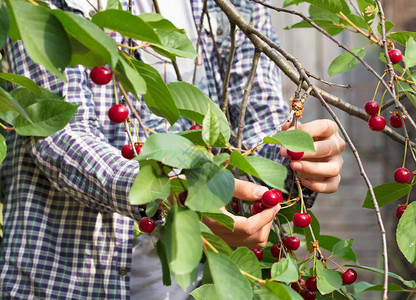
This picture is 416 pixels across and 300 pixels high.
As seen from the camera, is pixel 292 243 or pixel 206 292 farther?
pixel 292 243

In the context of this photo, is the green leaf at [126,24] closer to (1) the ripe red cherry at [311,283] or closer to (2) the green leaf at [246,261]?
(2) the green leaf at [246,261]

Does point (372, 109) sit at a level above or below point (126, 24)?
below

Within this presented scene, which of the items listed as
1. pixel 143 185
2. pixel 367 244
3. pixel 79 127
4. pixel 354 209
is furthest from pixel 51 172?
pixel 354 209

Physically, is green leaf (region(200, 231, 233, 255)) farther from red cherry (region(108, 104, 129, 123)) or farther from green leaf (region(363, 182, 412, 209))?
green leaf (region(363, 182, 412, 209))

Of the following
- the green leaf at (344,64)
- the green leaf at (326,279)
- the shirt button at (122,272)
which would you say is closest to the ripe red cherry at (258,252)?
the green leaf at (326,279)

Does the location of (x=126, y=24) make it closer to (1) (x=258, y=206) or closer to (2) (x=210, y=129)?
Result: (2) (x=210, y=129)

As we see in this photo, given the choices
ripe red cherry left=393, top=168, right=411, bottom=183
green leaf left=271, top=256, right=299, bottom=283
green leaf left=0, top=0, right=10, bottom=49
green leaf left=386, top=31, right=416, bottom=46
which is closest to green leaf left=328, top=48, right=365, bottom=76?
green leaf left=386, top=31, right=416, bottom=46

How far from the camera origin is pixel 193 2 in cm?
112

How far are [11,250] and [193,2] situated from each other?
24.6 inches

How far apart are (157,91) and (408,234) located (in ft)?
0.98

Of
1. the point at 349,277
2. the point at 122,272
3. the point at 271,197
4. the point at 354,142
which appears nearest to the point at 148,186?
the point at 271,197

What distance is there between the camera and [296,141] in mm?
337

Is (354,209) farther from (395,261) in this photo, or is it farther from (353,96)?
(395,261)

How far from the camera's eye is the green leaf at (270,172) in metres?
0.29
